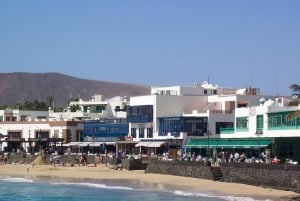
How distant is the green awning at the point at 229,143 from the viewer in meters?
57.3

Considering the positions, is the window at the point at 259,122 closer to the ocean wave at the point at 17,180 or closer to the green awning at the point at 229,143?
the green awning at the point at 229,143

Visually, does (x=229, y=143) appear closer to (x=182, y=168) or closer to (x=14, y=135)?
(x=182, y=168)

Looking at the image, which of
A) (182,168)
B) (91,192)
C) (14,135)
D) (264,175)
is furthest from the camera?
(14,135)

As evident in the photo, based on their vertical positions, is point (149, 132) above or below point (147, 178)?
above

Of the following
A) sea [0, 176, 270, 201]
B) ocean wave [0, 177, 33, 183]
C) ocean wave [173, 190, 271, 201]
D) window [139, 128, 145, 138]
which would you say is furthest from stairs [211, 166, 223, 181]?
window [139, 128, 145, 138]

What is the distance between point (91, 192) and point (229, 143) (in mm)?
17873

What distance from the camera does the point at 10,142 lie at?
9612 centimetres

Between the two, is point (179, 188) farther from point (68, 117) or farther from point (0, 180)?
point (68, 117)

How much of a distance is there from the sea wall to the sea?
3275mm

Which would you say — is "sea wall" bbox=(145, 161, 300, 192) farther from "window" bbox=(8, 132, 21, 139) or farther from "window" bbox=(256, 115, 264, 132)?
"window" bbox=(8, 132, 21, 139)

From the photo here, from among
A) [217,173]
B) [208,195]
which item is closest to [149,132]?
[217,173]

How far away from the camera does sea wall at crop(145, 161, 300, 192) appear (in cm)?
4144

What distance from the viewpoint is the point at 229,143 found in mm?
62719

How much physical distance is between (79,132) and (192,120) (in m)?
24.5
